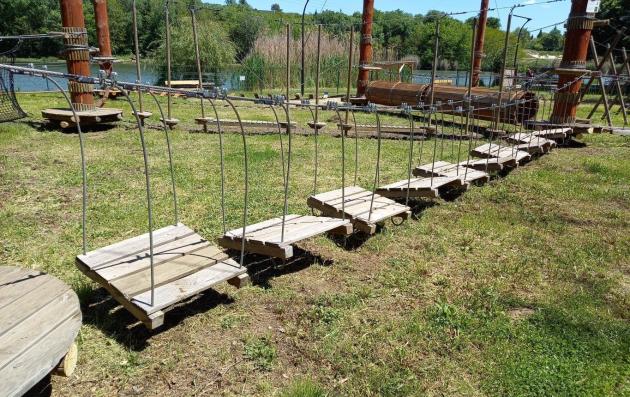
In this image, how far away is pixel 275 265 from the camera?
4688mm

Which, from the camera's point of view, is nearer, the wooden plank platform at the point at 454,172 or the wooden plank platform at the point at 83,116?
the wooden plank platform at the point at 454,172

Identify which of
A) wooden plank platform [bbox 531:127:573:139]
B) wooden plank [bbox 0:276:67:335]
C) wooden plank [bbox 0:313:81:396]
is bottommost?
wooden plank [bbox 0:313:81:396]

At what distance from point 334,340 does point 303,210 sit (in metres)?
2.76

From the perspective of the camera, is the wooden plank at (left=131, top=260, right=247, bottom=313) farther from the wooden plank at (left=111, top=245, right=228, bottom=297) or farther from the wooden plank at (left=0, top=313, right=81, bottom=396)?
the wooden plank at (left=0, top=313, right=81, bottom=396)

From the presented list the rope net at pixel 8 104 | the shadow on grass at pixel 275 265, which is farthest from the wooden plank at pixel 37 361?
the rope net at pixel 8 104

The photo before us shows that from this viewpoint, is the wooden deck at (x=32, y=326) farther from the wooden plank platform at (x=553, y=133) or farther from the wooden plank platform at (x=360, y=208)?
the wooden plank platform at (x=553, y=133)

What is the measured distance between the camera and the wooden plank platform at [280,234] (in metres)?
3.97

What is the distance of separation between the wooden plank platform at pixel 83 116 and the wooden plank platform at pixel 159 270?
7.19 meters

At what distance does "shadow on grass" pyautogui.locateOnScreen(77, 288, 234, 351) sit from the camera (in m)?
3.45

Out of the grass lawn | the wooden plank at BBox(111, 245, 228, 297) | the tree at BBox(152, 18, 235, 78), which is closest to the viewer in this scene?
the grass lawn

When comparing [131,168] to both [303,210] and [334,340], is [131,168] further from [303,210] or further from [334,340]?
[334,340]

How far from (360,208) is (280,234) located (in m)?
1.25

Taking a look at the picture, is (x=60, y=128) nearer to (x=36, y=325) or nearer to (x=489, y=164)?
(x=36, y=325)

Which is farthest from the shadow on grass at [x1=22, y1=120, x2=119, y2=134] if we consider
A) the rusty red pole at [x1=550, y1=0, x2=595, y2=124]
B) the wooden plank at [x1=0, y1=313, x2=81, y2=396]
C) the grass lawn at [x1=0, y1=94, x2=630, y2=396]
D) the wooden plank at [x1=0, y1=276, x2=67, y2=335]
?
the rusty red pole at [x1=550, y1=0, x2=595, y2=124]
